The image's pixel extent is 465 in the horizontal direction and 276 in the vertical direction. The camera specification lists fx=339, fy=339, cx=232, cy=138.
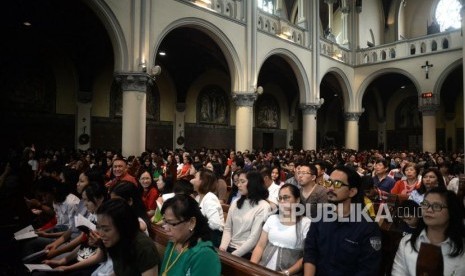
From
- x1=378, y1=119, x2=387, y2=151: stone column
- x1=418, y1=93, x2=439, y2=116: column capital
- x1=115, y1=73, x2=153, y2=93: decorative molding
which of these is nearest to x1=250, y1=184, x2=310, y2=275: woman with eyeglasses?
x1=115, y1=73, x2=153, y2=93: decorative molding

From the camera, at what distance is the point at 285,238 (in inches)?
126

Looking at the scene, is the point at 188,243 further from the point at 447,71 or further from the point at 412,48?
the point at 412,48

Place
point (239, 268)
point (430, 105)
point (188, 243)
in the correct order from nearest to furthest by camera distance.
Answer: point (188, 243), point (239, 268), point (430, 105)

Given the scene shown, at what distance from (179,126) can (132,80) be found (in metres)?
9.55

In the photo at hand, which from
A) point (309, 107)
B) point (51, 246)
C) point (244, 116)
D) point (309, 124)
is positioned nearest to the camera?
point (51, 246)

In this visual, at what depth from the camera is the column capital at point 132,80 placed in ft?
37.6

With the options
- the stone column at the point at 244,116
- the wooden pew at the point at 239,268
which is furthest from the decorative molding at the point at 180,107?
the wooden pew at the point at 239,268

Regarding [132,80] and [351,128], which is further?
[351,128]

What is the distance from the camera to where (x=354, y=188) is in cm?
288

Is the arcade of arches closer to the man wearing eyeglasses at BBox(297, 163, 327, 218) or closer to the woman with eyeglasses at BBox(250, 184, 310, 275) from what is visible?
the man wearing eyeglasses at BBox(297, 163, 327, 218)

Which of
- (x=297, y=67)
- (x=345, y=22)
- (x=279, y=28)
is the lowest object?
(x=297, y=67)

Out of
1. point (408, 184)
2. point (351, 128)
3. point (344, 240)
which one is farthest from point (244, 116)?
point (344, 240)

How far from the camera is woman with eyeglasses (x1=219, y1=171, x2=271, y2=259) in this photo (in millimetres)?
3750

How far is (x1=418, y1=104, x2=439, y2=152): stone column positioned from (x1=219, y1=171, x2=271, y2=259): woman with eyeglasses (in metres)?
19.5
